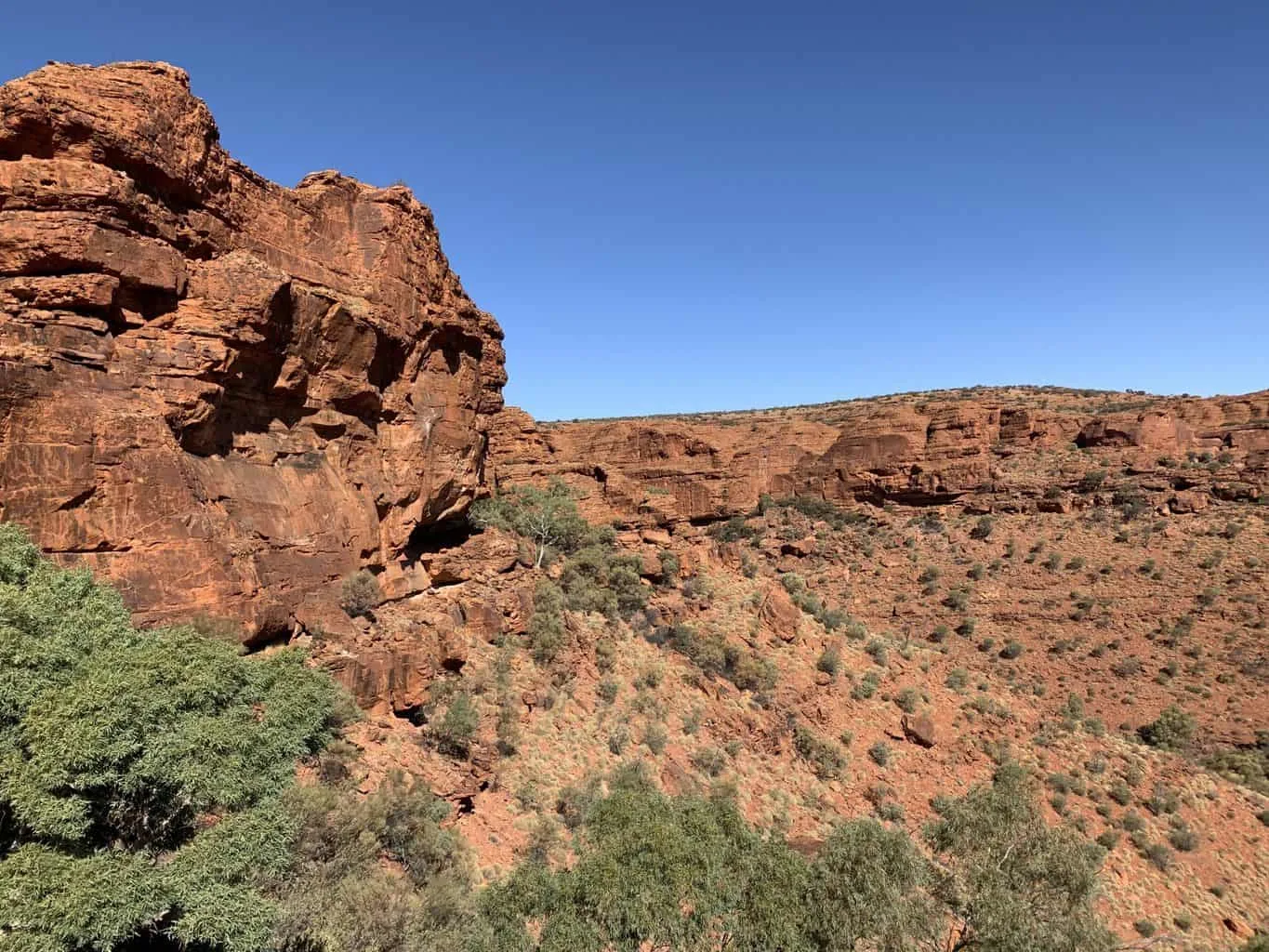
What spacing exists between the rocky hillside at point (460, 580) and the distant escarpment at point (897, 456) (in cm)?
586

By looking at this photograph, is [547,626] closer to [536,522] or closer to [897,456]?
[536,522]

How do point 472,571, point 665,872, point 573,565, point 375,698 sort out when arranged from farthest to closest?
point 573,565, point 472,571, point 375,698, point 665,872

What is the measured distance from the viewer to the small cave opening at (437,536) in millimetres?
21656

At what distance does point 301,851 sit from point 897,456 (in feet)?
155

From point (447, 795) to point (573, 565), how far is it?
1182 cm

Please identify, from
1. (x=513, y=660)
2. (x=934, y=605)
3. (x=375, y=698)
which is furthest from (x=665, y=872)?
(x=934, y=605)

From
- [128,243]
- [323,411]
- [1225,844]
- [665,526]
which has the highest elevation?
[128,243]

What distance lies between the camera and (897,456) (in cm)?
4919

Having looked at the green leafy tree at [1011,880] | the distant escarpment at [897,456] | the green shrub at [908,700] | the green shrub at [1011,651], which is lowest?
the green shrub at [1011,651]

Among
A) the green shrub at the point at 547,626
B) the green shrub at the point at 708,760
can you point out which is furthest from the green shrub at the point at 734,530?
the green shrub at the point at 708,760

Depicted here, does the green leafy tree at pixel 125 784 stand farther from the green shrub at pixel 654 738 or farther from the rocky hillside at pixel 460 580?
the green shrub at pixel 654 738

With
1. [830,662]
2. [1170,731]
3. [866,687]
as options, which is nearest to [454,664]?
[830,662]

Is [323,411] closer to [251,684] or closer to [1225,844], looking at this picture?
[251,684]

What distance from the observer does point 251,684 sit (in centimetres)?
905
